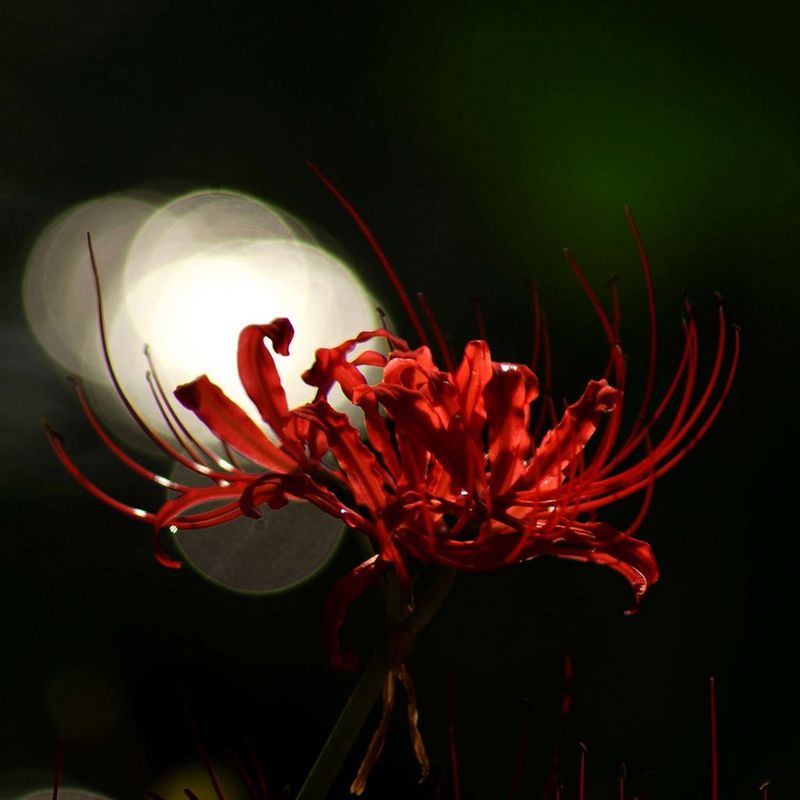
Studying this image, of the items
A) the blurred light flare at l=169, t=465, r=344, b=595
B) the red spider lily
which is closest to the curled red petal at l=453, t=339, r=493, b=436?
the red spider lily

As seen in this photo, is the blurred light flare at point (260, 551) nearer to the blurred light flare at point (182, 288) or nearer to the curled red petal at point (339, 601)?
the blurred light flare at point (182, 288)

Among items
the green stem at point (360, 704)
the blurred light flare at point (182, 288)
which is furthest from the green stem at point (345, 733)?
the blurred light flare at point (182, 288)

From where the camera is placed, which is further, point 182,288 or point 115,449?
point 182,288

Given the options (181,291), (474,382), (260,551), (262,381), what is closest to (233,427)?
(262,381)

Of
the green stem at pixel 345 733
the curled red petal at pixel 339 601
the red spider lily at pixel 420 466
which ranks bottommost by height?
the green stem at pixel 345 733

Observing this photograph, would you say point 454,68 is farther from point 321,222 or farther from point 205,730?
point 205,730

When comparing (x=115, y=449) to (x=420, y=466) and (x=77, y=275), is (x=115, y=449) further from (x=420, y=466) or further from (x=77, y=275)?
(x=77, y=275)

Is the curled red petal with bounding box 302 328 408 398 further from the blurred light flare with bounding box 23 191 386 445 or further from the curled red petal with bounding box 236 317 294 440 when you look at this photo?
the blurred light flare with bounding box 23 191 386 445
